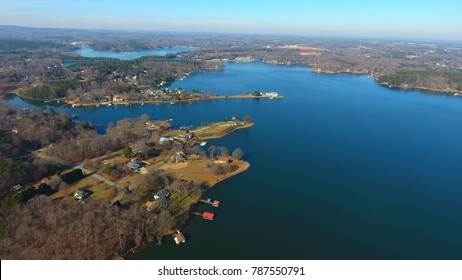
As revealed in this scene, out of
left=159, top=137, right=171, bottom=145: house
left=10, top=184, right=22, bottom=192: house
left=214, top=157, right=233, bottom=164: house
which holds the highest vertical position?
left=159, top=137, right=171, bottom=145: house

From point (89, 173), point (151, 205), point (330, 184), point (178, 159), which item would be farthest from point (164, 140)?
point (330, 184)

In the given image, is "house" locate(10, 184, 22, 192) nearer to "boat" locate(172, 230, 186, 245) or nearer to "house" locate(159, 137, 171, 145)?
"house" locate(159, 137, 171, 145)

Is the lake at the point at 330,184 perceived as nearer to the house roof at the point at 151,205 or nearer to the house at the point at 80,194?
the house roof at the point at 151,205

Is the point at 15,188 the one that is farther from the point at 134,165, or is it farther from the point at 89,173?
the point at 134,165

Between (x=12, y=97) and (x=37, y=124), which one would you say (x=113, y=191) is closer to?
(x=37, y=124)

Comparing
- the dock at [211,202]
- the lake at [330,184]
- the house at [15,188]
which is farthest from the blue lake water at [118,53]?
the dock at [211,202]

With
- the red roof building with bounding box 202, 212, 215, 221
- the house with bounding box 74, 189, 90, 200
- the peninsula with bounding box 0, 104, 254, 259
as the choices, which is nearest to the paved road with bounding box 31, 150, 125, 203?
the peninsula with bounding box 0, 104, 254, 259
